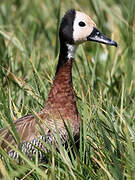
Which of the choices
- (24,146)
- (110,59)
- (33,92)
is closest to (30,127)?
(24,146)

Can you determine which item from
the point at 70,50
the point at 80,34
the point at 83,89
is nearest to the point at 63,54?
the point at 70,50

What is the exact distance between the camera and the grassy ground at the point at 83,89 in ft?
8.05

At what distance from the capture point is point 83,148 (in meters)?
2.78

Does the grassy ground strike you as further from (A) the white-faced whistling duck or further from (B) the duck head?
(B) the duck head

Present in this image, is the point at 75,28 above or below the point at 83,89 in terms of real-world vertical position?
above

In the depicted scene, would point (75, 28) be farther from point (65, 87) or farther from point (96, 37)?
point (65, 87)

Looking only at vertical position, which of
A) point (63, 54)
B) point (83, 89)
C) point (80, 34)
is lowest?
point (83, 89)

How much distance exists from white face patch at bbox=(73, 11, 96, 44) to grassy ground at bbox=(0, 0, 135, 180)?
34cm

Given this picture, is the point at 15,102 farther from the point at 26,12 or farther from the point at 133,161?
the point at 26,12

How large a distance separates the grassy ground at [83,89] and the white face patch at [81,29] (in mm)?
337

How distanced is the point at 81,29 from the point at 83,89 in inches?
19.6

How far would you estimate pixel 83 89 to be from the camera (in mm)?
3369

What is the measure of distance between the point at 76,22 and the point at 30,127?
2.30ft

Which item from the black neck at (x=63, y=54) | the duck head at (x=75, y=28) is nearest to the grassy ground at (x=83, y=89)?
the black neck at (x=63, y=54)
